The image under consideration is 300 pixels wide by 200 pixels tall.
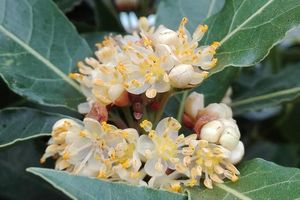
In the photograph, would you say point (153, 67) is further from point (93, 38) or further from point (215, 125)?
point (93, 38)

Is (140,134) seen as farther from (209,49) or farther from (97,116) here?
(209,49)

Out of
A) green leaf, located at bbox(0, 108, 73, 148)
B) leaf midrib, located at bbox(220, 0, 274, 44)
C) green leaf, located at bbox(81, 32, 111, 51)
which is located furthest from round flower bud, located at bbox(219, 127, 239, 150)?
green leaf, located at bbox(81, 32, 111, 51)

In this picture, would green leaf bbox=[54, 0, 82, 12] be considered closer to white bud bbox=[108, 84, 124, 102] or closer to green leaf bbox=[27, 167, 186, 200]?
white bud bbox=[108, 84, 124, 102]

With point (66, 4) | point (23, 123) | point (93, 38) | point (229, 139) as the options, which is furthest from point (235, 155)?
point (66, 4)

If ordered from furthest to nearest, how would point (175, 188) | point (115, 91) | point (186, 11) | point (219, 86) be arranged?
point (186, 11)
point (219, 86)
point (115, 91)
point (175, 188)

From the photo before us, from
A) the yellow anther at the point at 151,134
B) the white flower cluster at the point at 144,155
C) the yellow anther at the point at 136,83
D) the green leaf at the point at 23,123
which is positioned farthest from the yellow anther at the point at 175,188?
the green leaf at the point at 23,123
